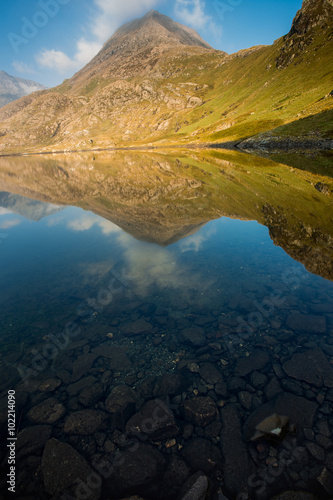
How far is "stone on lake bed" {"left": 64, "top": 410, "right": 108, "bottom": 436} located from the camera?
796 cm

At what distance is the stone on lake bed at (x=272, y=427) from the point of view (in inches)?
285

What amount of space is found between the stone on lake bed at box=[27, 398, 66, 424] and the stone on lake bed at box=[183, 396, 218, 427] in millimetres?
4794

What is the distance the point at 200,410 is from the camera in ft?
27.4

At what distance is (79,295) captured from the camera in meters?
16.3

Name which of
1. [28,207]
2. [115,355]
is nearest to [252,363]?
[115,355]

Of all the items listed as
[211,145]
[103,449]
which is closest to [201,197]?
[103,449]

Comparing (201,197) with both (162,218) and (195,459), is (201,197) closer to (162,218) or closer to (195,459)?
(162,218)

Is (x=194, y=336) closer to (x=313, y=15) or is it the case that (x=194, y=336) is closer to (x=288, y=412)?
(x=288, y=412)

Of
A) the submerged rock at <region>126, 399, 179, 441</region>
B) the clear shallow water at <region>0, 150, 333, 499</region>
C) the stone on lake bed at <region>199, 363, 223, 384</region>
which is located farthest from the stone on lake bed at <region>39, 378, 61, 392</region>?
the stone on lake bed at <region>199, 363, 223, 384</region>

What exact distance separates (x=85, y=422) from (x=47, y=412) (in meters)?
1.71

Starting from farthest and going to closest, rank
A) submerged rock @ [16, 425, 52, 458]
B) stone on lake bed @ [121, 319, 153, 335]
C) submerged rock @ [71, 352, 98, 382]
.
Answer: stone on lake bed @ [121, 319, 153, 335], submerged rock @ [71, 352, 98, 382], submerged rock @ [16, 425, 52, 458]

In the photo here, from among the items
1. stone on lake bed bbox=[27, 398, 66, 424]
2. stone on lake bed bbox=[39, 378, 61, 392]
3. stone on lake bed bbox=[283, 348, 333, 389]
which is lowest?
stone on lake bed bbox=[283, 348, 333, 389]

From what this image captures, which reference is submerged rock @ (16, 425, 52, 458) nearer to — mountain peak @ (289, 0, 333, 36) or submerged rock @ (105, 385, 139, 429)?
submerged rock @ (105, 385, 139, 429)

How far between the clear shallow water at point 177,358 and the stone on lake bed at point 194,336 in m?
0.06
